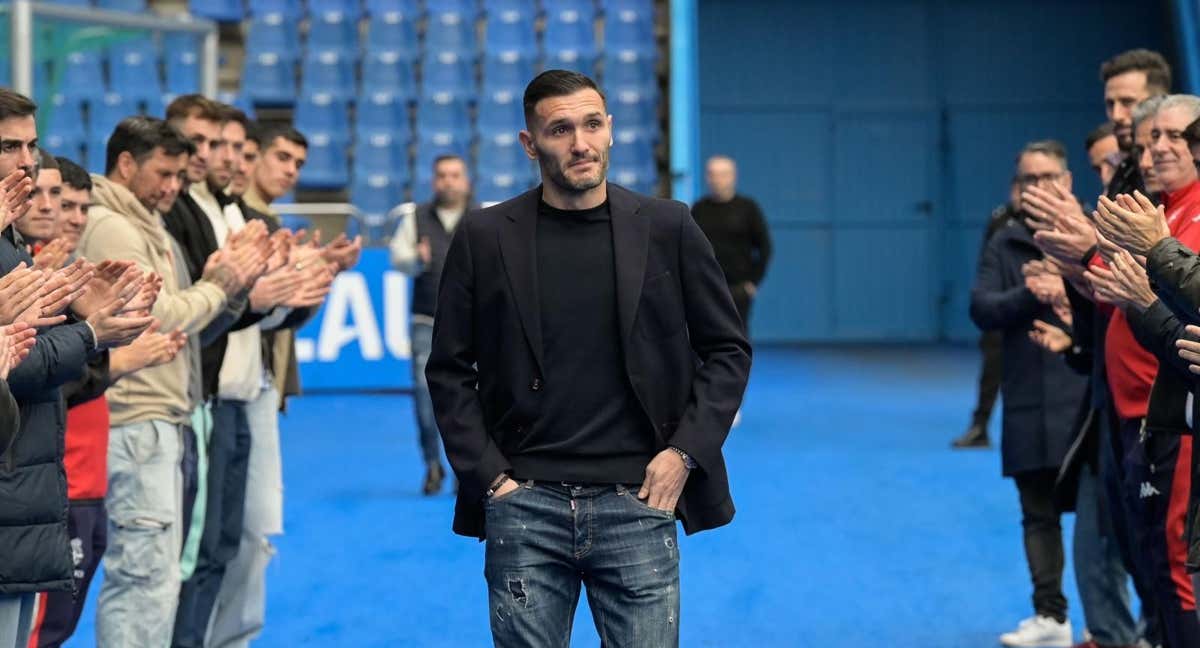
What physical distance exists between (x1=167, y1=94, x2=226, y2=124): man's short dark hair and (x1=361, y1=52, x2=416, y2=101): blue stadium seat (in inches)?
518

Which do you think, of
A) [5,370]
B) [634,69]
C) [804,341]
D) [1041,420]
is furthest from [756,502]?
[804,341]

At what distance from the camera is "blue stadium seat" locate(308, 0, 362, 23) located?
19688 millimetres

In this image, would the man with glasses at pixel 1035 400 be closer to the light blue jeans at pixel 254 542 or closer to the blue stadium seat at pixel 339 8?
the light blue jeans at pixel 254 542

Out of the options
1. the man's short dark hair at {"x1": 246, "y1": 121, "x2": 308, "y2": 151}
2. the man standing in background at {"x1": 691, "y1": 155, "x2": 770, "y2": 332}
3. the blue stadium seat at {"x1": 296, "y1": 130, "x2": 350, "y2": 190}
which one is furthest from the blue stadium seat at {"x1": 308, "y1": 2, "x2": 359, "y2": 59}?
the man's short dark hair at {"x1": 246, "y1": 121, "x2": 308, "y2": 151}

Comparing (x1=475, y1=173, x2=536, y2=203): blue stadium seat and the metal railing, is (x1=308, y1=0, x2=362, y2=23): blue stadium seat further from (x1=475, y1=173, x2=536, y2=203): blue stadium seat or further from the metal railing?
the metal railing

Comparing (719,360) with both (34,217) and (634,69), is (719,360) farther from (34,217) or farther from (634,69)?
(634,69)

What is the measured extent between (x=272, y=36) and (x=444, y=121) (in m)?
2.25

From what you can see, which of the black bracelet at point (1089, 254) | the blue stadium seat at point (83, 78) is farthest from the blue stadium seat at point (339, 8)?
the black bracelet at point (1089, 254)

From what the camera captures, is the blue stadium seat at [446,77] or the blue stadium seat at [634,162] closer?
the blue stadium seat at [634,162]

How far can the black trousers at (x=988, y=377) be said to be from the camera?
39.1 feet

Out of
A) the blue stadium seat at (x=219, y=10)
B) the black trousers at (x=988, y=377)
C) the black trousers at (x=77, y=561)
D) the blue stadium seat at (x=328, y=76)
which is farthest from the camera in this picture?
the blue stadium seat at (x=219, y=10)

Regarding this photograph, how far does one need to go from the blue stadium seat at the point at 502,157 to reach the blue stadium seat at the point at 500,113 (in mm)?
166

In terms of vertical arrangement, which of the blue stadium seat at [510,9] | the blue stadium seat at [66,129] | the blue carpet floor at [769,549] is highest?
the blue stadium seat at [510,9]

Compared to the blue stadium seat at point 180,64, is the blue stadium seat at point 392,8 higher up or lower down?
higher up
